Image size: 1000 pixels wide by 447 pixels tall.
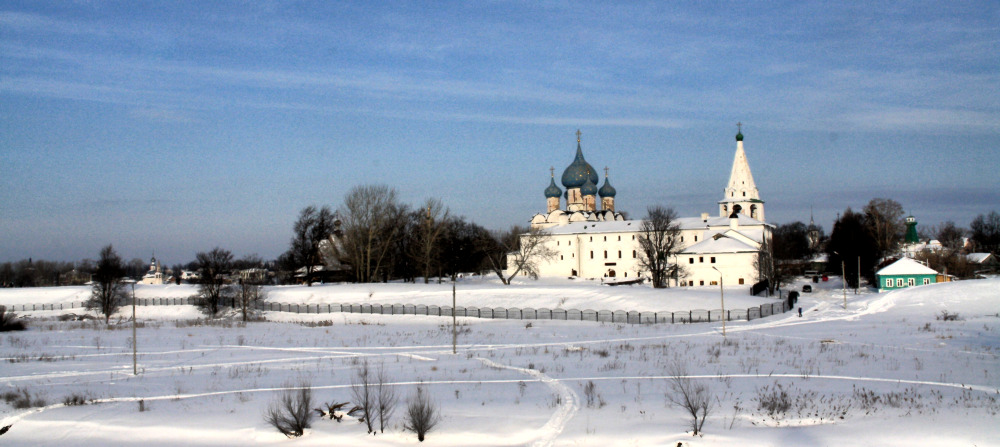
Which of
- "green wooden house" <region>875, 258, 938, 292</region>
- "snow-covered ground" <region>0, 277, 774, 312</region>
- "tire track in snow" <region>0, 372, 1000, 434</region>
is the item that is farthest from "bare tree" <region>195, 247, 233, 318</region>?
"green wooden house" <region>875, 258, 938, 292</region>

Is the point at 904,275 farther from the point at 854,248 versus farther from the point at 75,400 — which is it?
the point at 75,400

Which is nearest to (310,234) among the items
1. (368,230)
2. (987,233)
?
(368,230)

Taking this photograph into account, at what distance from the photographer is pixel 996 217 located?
385ft

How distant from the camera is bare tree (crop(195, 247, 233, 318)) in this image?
54406mm

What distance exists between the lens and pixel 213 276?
54.5 metres

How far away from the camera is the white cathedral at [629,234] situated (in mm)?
69500

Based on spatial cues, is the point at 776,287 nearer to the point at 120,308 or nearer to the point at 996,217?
the point at 120,308

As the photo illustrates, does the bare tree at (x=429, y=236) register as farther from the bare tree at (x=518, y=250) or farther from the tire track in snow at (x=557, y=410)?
the tire track in snow at (x=557, y=410)

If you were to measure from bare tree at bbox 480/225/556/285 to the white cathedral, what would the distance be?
3.56m

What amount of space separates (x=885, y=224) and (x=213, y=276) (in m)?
69.3

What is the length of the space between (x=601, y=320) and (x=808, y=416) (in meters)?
30.4

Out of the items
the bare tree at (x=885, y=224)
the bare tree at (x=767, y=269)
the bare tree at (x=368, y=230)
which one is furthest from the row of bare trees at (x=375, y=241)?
the bare tree at (x=885, y=224)

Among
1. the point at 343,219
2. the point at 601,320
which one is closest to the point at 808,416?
the point at 601,320

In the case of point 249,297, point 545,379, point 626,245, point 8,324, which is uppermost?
point 626,245
